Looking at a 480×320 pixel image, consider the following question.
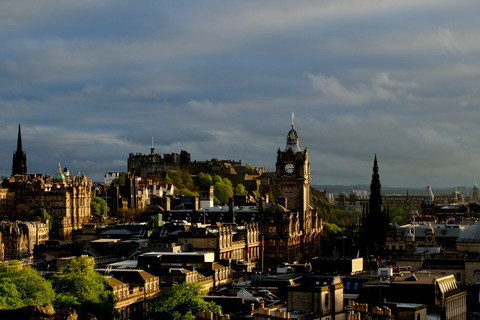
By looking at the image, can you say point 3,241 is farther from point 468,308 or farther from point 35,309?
point 35,309

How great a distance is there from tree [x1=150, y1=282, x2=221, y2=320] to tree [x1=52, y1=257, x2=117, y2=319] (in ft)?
16.5

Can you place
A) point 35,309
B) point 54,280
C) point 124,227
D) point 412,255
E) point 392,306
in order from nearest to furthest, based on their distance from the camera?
point 35,309 < point 392,306 < point 54,280 < point 412,255 < point 124,227

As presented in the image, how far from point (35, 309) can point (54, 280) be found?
57.4 meters

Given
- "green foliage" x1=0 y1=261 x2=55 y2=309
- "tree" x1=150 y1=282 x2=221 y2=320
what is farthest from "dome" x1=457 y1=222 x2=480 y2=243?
"green foliage" x1=0 y1=261 x2=55 y2=309

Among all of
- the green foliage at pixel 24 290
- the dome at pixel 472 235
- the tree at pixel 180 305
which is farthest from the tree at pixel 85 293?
the dome at pixel 472 235

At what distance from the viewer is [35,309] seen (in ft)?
186

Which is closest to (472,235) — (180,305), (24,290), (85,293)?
(180,305)

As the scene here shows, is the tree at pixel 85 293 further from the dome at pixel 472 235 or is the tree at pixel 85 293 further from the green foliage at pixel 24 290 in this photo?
the dome at pixel 472 235

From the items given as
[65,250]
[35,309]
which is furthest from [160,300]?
[65,250]

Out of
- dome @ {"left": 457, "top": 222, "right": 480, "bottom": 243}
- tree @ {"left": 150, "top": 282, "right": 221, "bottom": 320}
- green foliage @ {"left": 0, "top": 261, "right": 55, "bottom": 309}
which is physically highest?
dome @ {"left": 457, "top": 222, "right": 480, "bottom": 243}

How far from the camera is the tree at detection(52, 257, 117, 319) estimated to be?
102m

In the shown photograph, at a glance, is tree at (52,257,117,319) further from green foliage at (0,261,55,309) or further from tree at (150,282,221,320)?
tree at (150,282,221,320)

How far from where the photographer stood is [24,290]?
104375 mm

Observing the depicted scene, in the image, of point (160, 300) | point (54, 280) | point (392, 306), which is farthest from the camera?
point (54, 280)
